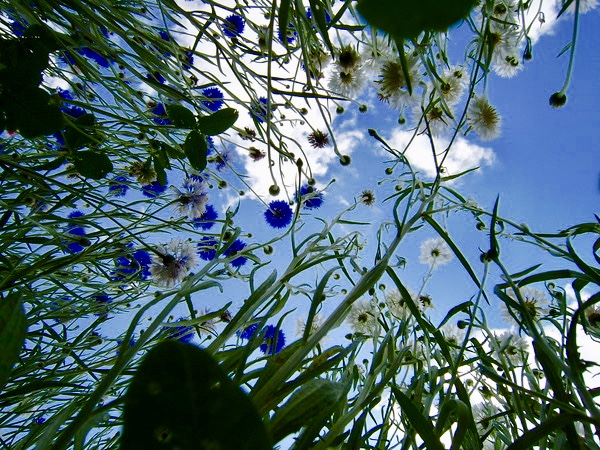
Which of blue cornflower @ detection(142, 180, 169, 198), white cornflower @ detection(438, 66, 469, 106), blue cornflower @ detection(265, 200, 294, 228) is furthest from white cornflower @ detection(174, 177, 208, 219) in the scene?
white cornflower @ detection(438, 66, 469, 106)

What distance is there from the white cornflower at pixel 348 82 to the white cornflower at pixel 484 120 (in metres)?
0.27

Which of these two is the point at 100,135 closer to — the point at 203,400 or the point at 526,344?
the point at 203,400

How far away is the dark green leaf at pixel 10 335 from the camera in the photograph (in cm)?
13

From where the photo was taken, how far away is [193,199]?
972 mm

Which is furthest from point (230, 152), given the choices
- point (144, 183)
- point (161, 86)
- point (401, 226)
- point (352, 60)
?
point (401, 226)

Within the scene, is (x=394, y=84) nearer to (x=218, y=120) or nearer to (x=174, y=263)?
(x=218, y=120)

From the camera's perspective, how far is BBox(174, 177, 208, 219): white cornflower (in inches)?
37.9

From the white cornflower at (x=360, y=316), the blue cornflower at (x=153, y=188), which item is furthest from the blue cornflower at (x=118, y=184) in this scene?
the white cornflower at (x=360, y=316)

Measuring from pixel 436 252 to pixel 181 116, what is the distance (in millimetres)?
941

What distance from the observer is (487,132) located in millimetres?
902

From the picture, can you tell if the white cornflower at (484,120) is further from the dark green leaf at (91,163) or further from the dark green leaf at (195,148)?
the dark green leaf at (91,163)

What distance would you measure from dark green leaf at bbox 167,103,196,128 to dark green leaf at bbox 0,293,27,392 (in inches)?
16.0

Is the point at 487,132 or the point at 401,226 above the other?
the point at 487,132

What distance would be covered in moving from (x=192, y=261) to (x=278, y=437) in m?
0.80
